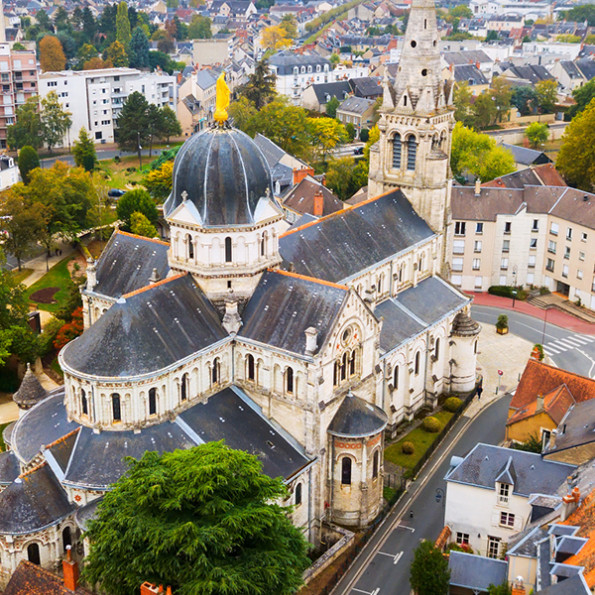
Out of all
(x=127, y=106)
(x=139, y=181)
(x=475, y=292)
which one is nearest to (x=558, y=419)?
(x=475, y=292)

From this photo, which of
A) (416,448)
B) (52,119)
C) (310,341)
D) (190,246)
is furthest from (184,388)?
(52,119)

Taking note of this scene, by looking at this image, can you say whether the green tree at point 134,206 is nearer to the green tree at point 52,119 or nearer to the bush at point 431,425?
the green tree at point 52,119

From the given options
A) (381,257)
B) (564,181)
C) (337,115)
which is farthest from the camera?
(337,115)

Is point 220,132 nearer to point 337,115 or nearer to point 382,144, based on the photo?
point 382,144

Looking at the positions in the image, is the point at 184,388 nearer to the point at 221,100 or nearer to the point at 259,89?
the point at 221,100

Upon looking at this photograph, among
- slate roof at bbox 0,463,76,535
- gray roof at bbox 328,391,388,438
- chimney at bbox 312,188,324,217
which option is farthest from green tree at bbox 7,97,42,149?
gray roof at bbox 328,391,388,438
